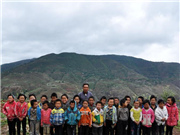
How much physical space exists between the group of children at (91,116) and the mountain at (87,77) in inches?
2526

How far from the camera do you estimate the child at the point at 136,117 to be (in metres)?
5.94

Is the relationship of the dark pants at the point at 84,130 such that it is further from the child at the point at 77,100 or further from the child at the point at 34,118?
the child at the point at 34,118

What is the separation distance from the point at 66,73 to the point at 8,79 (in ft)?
142

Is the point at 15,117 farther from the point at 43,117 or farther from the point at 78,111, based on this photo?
the point at 78,111

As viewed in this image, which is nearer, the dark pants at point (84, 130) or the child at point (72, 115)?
the child at point (72, 115)

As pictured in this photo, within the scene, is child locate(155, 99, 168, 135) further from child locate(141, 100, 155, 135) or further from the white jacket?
child locate(141, 100, 155, 135)

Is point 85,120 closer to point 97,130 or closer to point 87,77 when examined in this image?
point 97,130

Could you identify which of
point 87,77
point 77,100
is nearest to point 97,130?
point 77,100

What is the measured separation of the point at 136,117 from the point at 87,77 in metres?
118

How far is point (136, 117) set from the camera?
5.95 m

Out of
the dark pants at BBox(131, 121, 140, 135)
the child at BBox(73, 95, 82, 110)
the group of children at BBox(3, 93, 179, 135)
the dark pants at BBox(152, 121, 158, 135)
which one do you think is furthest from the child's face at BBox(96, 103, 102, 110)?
the dark pants at BBox(152, 121, 158, 135)

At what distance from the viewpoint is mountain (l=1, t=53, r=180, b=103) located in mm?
82375

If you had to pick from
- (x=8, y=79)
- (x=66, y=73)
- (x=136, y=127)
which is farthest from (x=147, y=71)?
(x=136, y=127)

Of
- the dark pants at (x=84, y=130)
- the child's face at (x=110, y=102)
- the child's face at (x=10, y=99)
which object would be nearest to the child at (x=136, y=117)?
the child's face at (x=110, y=102)
